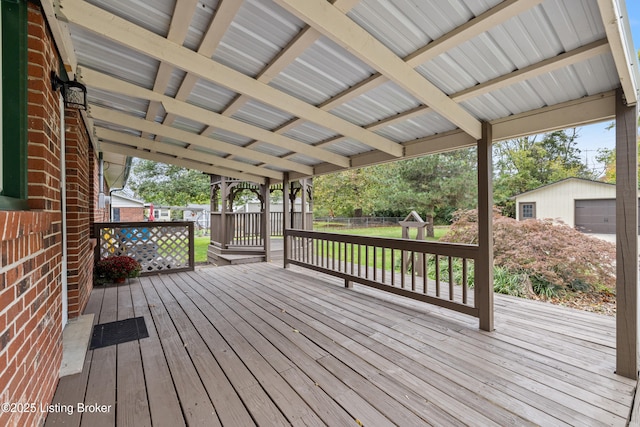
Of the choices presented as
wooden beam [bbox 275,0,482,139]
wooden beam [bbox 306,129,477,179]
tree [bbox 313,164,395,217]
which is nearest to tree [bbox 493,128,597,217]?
tree [bbox 313,164,395,217]

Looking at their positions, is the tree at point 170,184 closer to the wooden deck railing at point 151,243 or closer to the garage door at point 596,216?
the wooden deck railing at point 151,243

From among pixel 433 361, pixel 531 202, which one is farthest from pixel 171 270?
pixel 531 202

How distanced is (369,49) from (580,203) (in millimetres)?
9859

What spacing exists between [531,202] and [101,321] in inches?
463

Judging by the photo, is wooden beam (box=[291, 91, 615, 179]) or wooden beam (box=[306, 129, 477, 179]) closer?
wooden beam (box=[291, 91, 615, 179])

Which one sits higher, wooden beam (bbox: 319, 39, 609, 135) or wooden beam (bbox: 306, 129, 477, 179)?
wooden beam (bbox: 319, 39, 609, 135)

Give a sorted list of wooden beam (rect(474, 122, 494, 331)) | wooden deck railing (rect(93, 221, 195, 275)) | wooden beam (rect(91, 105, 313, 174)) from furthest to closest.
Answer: wooden deck railing (rect(93, 221, 195, 275)) < wooden beam (rect(91, 105, 313, 174)) < wooden beam (rect(474, 122, 494, 331))

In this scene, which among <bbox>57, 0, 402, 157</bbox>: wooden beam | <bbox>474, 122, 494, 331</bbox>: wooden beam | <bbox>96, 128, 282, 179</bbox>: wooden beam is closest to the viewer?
<bbox>57, 0, 402, 157</bbox>: wooden beam

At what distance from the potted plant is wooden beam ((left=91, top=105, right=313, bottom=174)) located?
2.52 meters

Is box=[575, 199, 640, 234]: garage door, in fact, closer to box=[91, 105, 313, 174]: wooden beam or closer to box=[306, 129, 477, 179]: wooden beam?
box=[306, 129, 477, 179]: wooden beam

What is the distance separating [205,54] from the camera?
2.45 metres

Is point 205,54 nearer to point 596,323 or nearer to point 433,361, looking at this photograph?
point 433,361

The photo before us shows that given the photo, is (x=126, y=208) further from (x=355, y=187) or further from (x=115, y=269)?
(x=115, y=269)

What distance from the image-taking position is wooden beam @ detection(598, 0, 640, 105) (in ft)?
5.10
